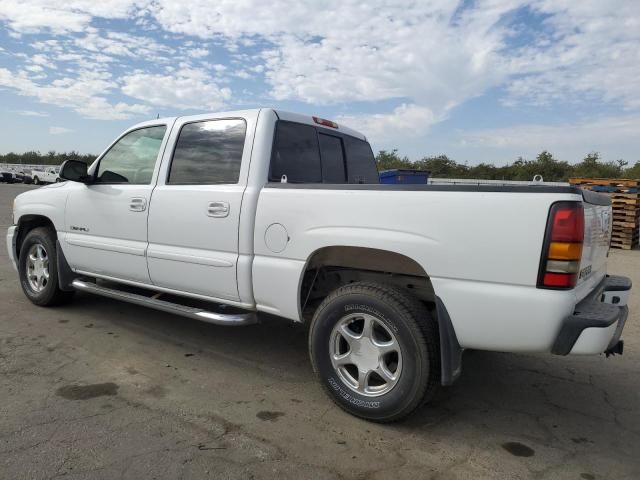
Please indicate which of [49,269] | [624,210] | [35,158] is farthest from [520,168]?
[35,158]

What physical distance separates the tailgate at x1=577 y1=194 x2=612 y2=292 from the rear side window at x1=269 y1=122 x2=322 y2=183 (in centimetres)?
204

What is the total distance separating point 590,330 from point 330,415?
5.29 feet

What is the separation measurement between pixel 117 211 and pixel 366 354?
2.63 meters

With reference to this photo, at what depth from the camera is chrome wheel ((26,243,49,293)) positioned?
536 cm

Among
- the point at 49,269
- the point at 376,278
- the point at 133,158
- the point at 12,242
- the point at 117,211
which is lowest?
the point at 49,269

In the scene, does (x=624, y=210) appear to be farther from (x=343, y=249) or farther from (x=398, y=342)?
(x=398, y=342)

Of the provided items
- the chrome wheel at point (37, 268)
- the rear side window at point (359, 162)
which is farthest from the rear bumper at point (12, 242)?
the rear side window at point (359, 162)

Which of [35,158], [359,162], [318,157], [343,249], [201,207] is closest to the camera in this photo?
[343,249]

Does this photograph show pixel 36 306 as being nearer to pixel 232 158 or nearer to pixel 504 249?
pixel 232 158

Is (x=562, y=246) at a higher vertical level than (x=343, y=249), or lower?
higher

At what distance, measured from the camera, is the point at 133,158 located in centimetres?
465

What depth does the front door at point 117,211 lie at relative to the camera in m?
4.34

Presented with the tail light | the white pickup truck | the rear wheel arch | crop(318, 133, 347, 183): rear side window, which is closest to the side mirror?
the white pickup truck

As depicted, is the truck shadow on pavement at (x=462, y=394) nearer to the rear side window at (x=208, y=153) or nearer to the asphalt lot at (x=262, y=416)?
the asphalt lot at (x=262, y=416)
